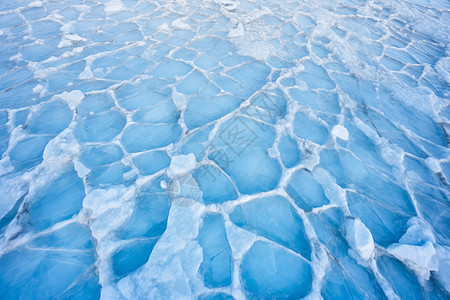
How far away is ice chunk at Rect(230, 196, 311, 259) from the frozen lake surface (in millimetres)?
14

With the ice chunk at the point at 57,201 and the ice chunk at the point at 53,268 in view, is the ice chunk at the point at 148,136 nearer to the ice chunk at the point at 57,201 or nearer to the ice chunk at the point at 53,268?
the ice chunk at the point at 57,201

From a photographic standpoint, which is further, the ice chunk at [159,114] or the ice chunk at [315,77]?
the ice chunk at [315,77]

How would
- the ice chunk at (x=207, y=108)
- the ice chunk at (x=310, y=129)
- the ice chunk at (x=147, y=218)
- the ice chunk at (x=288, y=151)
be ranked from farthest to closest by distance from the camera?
the ice chunk at (x=207, y=108), the ice chunk at (x=310, y=129), the ice chunk at (x=288, y=151), the ice chunk at (x=147, y=218)

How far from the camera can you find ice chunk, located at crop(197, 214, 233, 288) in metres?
1.79

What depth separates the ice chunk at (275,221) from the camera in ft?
6.68

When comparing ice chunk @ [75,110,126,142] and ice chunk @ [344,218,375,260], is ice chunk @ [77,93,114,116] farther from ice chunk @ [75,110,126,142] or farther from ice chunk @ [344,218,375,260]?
ice chunk @ [344,218,375,260]

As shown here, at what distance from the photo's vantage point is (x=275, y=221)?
2141 millimetres

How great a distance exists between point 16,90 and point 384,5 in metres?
8.65

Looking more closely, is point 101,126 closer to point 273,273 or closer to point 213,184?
point 213,184

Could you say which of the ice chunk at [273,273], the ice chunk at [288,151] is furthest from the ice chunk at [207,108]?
the ice chunk at [273,273]

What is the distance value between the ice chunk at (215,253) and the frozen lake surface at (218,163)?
1 centimetres

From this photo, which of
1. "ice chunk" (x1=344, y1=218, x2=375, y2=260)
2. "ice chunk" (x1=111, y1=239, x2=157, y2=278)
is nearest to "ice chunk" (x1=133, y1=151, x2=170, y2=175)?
"ice chunk" (x1=111, y1=239, x2=157, y2=278)

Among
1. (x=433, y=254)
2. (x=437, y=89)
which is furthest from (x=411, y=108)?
(x=433, y=254)

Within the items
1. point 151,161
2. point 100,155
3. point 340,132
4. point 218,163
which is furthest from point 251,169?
point 100,155
